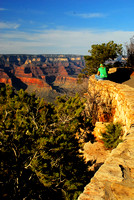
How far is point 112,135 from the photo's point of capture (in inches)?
282

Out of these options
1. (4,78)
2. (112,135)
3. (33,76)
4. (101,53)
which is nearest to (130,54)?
(101,53)

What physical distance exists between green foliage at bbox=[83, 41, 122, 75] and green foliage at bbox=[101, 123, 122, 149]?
13.3m

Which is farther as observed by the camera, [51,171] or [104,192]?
[51,171]

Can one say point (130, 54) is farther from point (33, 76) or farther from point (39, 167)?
point (33, 76)

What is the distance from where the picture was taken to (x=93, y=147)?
27.0 feet

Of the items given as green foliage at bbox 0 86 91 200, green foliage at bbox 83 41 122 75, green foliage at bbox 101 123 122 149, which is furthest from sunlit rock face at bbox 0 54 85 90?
green foliage at bbox 0 86 91 200

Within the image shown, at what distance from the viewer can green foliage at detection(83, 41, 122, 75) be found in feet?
61.1

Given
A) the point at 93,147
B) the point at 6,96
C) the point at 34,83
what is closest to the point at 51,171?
the point at 93,147

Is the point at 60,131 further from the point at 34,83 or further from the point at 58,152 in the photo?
the point at 34,83

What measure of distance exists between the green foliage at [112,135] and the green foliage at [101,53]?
523 inches

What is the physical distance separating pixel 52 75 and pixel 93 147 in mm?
169792

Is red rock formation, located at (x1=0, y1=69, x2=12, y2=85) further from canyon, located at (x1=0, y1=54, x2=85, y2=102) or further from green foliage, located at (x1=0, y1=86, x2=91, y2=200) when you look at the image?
green foliage, located at (x1=0, y1=86, x2=91, y2=200)

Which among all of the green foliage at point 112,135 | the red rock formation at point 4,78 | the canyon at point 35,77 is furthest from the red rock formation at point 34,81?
the green foliage at point 112,135

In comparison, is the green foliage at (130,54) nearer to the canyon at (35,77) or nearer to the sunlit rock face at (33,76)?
the canyon at (35,77)
